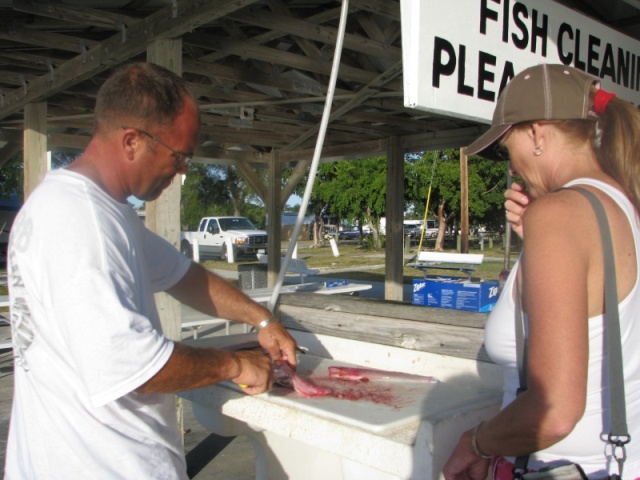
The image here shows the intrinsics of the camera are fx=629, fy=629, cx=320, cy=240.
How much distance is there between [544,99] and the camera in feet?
4.96

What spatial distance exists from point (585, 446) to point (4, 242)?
28.4m

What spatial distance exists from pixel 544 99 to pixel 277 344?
1.31 m

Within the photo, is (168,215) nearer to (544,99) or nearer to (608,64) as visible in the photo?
(608,64)

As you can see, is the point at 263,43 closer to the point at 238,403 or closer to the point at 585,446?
the point at 238,403

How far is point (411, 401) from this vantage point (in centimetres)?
200

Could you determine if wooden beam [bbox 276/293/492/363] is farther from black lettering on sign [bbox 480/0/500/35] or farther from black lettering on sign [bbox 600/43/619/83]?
black lettering on sign [bbox 600/43/619/83]

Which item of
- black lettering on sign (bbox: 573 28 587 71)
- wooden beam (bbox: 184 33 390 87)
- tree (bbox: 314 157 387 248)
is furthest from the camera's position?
tree (bbox: 314 157 387 248)

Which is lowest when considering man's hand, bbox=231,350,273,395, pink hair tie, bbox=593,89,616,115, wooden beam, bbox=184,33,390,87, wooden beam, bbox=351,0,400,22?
man's hand, bbox=231,350,273,395

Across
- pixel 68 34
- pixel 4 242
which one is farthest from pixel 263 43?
pixel 4 242

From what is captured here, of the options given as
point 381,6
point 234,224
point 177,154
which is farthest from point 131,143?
point 234,224

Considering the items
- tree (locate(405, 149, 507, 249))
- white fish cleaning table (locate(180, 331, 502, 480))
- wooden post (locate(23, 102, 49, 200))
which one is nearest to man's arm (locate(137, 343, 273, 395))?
white fish cleaning table (locate(180, 331, 502, 480))

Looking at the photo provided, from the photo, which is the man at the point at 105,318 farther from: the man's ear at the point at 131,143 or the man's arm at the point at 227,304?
the man's arm at the point at 227,304

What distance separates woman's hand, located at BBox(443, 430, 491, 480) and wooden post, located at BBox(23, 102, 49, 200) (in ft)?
20.9

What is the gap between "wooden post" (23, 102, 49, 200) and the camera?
22.5 ft
